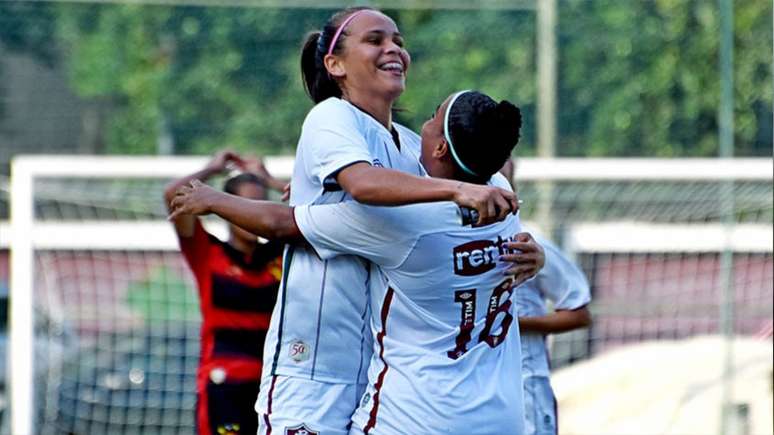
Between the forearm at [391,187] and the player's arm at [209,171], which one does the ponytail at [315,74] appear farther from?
the player's arm at [209,171]

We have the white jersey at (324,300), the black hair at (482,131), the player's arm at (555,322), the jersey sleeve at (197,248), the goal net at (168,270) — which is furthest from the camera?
the goal net at (168,270)

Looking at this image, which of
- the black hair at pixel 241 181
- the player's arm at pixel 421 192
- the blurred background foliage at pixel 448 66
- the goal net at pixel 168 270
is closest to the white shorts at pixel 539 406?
the black hair at pixel 241 181

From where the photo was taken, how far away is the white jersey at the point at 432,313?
409 centimetres

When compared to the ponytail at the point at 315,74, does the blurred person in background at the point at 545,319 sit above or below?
below

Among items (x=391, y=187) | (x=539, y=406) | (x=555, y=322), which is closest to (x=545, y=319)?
(x=555, y=322)

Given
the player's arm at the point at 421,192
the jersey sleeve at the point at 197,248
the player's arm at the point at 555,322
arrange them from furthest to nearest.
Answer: the jersey sleeve at the point at 197,248 < the player's arm at the point at 555,322 < the player's arm at the point at 421,192

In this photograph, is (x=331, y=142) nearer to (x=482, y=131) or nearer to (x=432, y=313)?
(x=482, y=131)

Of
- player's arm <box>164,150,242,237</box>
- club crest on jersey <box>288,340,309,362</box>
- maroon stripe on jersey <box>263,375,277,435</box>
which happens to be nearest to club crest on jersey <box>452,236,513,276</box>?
club crest on jersey <box>288,340,309,362</box>

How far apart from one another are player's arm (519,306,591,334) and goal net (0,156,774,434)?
348cm

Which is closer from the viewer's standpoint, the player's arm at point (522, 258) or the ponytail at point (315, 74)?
the player's arm at point (522, 258)

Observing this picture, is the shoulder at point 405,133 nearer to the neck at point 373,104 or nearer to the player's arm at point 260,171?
the neck at point 373,104

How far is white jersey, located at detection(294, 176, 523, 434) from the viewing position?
409cm

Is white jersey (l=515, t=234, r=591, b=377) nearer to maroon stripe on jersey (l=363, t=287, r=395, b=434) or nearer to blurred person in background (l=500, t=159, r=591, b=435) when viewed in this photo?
blurred person in background (l=500, t=159, r=591, b=435)

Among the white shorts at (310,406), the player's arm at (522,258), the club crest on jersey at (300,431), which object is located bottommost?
the club crest on jersey at (300,431)
